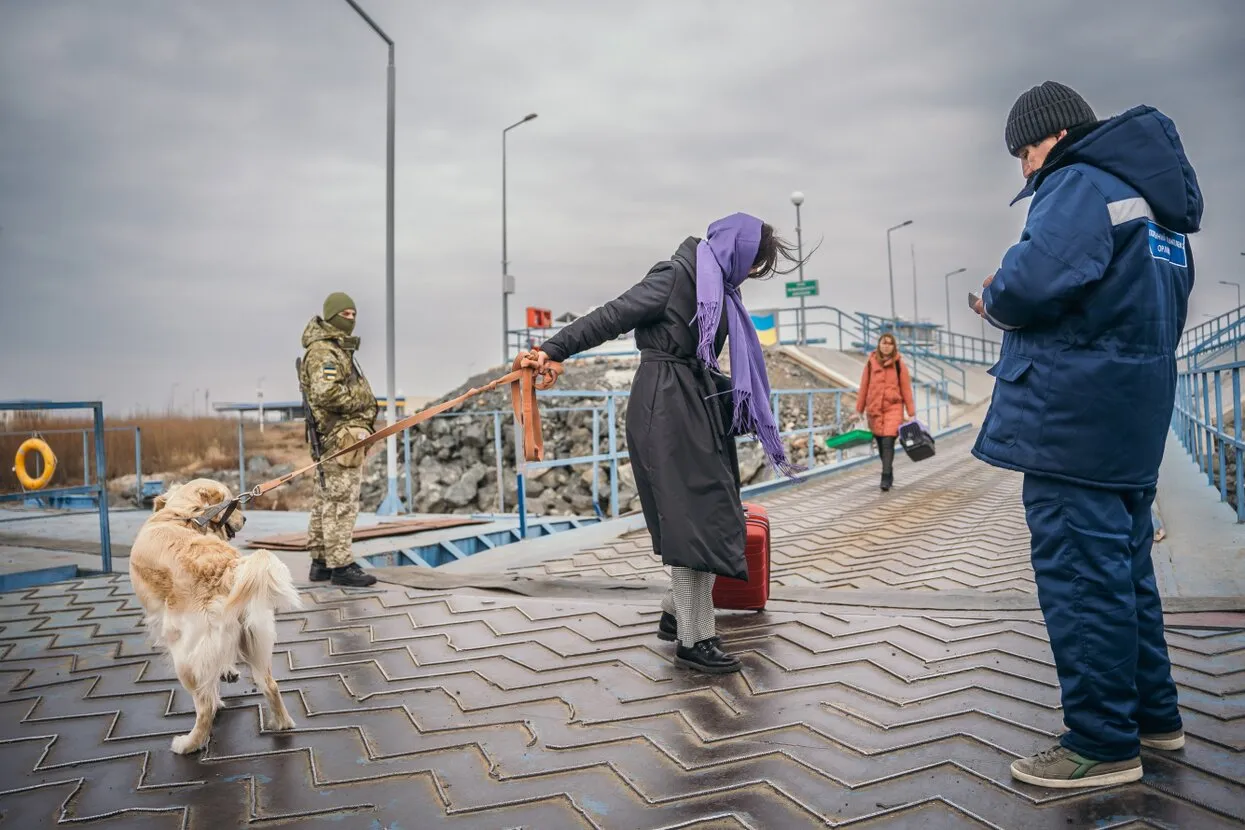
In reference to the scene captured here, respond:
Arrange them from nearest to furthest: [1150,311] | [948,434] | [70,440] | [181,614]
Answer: [1150,311], [181,614], [70,440], [948,434]

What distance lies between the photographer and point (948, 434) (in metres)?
20.7

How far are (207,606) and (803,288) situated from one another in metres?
27.7

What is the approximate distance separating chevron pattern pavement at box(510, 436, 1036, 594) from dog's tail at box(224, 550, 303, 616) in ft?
10.1

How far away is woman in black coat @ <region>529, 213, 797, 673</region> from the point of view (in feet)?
11.3

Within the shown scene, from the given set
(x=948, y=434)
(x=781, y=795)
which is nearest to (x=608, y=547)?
(x=781, y=795)

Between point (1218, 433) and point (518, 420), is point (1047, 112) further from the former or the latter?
point (1218, 433)

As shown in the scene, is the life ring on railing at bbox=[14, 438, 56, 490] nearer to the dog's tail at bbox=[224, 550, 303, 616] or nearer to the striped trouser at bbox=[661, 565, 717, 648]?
the dog's tail at bbox=[224, 550, 303, 616]

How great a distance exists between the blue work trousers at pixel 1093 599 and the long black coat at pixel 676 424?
1.27m

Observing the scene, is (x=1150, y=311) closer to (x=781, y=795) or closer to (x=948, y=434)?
(x=781, y=795)

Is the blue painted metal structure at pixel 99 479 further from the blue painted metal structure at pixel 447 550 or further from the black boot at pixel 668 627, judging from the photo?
the black boot at pixel 668 627

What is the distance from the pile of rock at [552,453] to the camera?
18.5 meters

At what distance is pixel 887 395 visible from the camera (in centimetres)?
1034

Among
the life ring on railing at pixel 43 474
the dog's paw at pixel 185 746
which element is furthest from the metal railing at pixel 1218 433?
the life ring on railing at pixel 43 474

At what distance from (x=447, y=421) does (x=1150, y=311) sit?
22651mm
